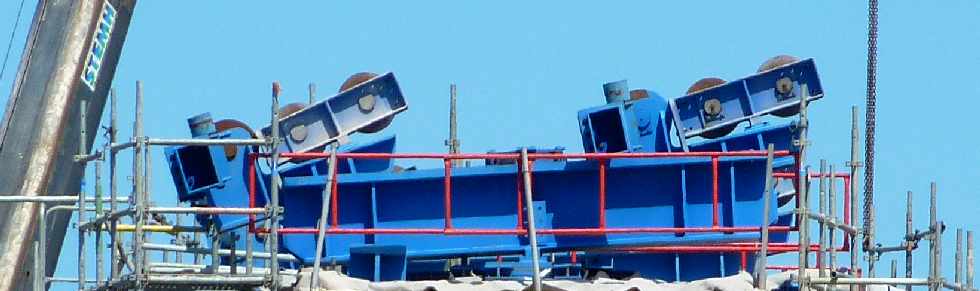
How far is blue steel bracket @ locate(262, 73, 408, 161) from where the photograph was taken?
1368 inches

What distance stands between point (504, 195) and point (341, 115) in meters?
2.41

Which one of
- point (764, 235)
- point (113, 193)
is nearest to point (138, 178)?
point (113, 193)

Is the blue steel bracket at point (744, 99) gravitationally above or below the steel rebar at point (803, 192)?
above

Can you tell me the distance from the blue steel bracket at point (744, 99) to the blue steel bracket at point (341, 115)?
347cm

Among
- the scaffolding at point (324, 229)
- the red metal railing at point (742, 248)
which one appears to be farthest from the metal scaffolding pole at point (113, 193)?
the red metal railing at point (742, 248)

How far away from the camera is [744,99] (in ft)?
118

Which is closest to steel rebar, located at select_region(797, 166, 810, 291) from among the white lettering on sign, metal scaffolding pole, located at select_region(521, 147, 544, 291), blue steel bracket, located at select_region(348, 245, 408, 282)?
metal scaffolding pole, located at select_region(521, 147, 544, 291)

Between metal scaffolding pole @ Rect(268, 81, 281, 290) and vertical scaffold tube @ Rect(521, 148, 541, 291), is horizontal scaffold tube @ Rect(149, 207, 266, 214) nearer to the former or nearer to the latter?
metal scaffolding pole @ Rect(268, 81, 281, 290)

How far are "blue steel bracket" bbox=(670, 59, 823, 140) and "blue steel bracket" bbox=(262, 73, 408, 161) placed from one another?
3.47 metres

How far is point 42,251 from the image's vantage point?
32.9m

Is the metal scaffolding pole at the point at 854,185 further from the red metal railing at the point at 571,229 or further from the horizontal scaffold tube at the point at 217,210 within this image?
the horizontal scaffold tube at the point at 217,210

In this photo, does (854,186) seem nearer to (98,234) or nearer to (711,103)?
(711,103)

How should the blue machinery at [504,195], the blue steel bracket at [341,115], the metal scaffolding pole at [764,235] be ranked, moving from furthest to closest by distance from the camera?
the blue steel bracket at [341,115] < the blue machinery at [504,195] < the metal scaffolding pole at [764,235]

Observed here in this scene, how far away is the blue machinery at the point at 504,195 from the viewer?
1325 inches
